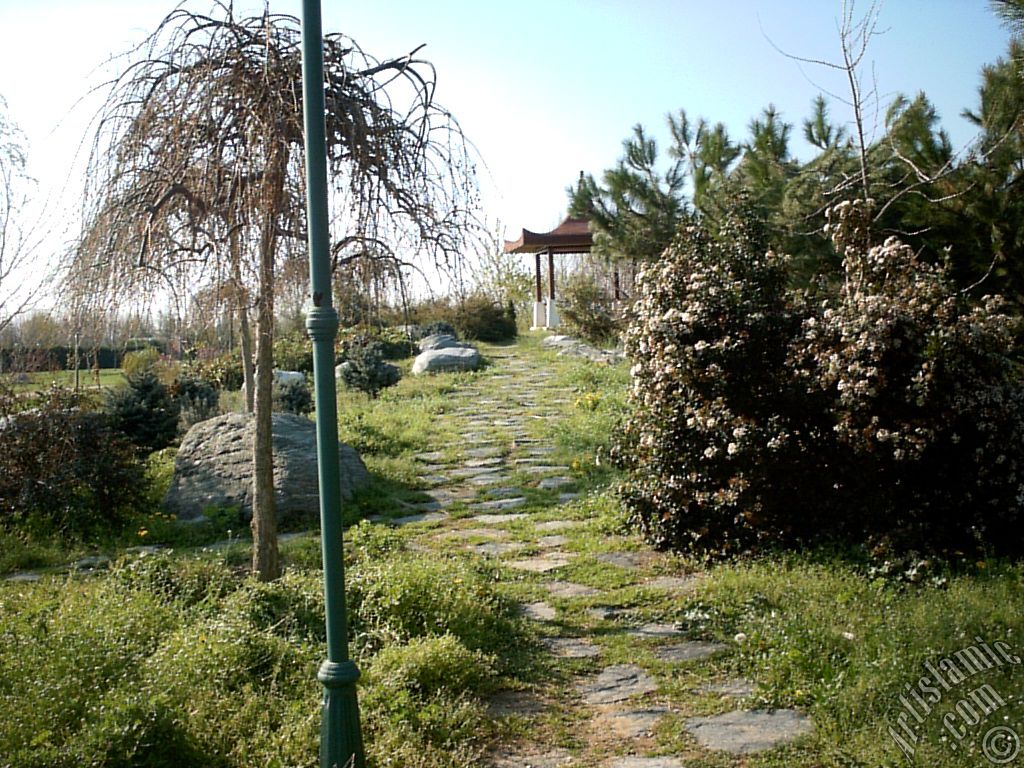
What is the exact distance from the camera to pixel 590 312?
2069cm

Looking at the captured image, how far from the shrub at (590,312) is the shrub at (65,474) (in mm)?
12720

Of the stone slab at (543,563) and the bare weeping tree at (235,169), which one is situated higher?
the bare weeping tree at (235,169)

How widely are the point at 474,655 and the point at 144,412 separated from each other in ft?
24.5

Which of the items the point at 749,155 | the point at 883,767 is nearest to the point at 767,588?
the point at 883,767

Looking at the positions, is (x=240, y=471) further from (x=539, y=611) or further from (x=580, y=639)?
(x=580, y=639)

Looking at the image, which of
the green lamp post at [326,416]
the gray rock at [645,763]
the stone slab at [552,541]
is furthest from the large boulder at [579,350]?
the green lamp post at [326,416]

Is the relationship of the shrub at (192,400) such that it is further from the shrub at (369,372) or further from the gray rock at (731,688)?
the gray rock at (731,688)

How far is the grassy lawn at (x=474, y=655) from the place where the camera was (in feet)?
11.8

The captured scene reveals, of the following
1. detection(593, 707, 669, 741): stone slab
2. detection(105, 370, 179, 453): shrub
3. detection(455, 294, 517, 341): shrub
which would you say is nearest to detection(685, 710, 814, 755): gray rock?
detection(593, 707, 669, 741): stone slab

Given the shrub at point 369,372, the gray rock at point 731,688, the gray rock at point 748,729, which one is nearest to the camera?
the gray rock at point 748,729

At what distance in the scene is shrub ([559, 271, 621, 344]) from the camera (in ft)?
66.4

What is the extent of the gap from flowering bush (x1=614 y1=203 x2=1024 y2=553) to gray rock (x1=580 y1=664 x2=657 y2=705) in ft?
5.88

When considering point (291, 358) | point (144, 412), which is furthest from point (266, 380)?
→ point (291, 358)

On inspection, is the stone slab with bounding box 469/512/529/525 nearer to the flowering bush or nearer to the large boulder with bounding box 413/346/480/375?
the flowering bush
